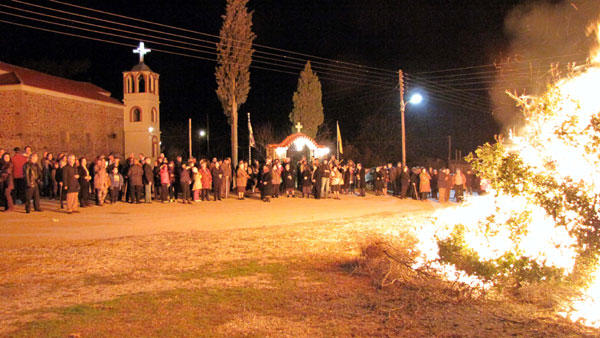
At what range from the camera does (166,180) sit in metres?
18.9

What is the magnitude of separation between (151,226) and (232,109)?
2223 cm

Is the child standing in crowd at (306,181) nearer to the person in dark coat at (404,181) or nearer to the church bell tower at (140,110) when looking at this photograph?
the person in dark coat at (404,181)

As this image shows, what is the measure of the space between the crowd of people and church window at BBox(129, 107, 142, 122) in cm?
2711

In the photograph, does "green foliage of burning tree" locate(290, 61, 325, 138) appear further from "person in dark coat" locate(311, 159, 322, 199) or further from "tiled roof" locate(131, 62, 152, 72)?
"person in dark coat" locate(311, 159, 322, 199)

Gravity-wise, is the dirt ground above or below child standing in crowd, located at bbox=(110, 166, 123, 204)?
below

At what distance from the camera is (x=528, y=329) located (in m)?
5.80

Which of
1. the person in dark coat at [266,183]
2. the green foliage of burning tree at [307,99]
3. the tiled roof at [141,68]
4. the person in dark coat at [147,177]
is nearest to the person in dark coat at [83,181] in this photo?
the person in dark coat at [147,177]

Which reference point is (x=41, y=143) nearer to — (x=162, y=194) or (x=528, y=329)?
(x=162, y=194)

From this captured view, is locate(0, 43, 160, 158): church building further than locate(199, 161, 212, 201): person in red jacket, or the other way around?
locate(0, 43, 160, 158): church building

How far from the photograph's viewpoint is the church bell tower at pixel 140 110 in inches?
1999

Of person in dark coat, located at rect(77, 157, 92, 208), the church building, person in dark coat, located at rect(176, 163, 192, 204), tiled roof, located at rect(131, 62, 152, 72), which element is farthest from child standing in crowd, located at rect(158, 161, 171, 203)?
tiled roof, located at rect(131, 62, 152, 72)

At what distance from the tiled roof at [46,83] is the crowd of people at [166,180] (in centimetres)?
2399

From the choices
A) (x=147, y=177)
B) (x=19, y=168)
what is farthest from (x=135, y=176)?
(x=19, y=168)

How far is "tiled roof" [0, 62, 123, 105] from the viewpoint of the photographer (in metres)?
39.5
